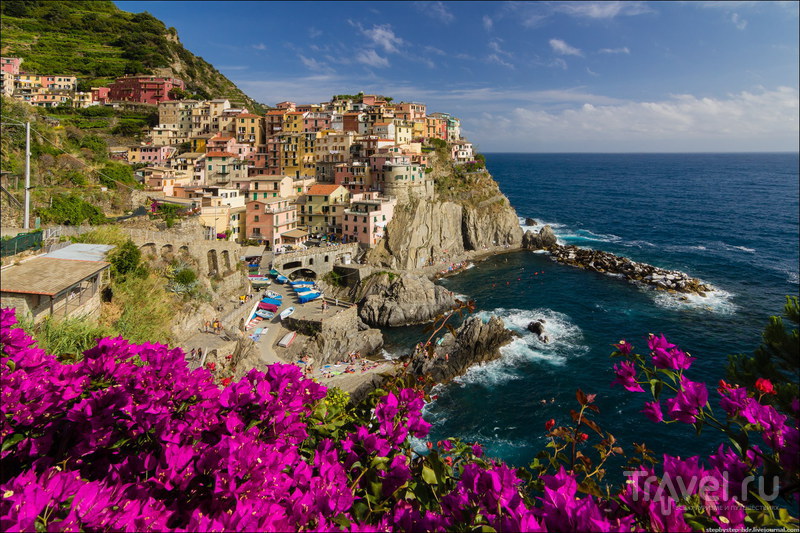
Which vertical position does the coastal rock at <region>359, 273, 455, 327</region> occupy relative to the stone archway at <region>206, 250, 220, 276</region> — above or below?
below

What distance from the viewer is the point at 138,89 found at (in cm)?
7875

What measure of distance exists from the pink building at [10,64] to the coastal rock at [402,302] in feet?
246

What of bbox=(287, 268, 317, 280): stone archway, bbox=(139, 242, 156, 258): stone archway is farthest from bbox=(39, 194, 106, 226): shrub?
bbox=(287, 268, 317, 280): stone archway

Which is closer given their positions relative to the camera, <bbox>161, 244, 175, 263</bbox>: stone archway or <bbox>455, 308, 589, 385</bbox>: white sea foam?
<bbox>161, 244, 175, 263</bbox>: stone archway

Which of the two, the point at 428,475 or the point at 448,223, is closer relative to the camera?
the point at 428,475

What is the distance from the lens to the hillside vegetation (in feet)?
269

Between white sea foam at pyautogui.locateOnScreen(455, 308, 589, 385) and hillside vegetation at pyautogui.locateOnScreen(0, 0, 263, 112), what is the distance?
3359 inches

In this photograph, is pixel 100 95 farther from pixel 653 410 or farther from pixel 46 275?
pixel 653 410

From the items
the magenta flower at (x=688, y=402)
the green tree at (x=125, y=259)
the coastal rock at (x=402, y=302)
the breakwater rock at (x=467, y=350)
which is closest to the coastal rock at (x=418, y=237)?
the coastal rock at (x=402, y=302)

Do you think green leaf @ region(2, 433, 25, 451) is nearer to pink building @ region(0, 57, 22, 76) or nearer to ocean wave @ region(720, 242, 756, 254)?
ocean wave @ region(720, 242, 756, 254)

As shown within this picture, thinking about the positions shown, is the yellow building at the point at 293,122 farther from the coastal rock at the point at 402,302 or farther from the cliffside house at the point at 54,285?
the cliffside house at the point at 54,285

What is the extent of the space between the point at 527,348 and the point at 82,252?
28217 millimetres

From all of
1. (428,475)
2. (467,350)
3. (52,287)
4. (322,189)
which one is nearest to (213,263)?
(467,350)

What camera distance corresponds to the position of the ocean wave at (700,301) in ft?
130
